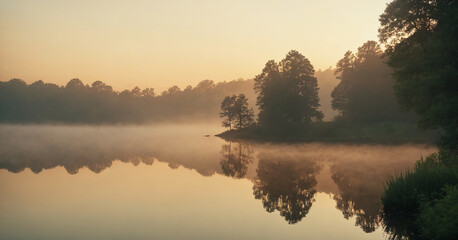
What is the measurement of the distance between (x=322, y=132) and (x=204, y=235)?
67.2 m

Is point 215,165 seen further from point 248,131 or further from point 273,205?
point 248,131

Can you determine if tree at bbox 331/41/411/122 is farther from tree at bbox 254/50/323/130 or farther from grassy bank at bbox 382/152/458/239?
grassy bank at bbox 382/152/458/239

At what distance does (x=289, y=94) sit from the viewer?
8669cm

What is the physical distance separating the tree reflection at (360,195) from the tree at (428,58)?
238 inches

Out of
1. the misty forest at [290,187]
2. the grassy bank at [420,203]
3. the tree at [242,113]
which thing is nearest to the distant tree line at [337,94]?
the tree at [242,113]

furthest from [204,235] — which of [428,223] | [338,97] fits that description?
[338,97]

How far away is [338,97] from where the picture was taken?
3324 inches

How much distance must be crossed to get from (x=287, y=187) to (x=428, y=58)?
13982mm

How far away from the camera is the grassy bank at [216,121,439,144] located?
208 feet

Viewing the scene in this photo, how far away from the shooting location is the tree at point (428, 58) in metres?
24.1

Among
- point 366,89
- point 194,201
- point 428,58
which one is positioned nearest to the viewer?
point 194,201

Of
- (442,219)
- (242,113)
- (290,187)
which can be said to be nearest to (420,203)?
(442,219)

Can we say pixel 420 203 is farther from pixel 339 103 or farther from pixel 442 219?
pixel 339 103

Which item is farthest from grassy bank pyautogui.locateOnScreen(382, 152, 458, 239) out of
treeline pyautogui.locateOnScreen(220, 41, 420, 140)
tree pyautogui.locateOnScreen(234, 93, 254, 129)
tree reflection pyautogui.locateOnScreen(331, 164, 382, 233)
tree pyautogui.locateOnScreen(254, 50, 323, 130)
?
tree pyautogui.locateOnScreen(234, 93, 254, 129)
